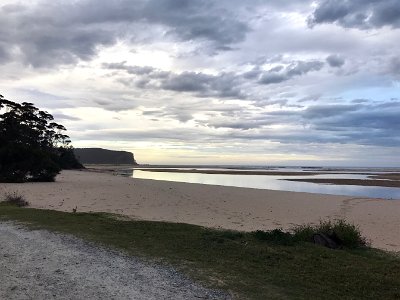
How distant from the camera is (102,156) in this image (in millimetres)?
180875

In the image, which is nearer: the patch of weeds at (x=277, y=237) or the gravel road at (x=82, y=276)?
the gravel road at (x=82, y=276)

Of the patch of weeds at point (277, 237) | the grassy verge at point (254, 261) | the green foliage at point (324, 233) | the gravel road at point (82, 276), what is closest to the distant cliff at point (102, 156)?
the grassy verge at point (254, 261)

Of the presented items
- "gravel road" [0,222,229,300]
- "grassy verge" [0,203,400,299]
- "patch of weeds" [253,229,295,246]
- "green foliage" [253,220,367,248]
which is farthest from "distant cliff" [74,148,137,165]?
"gravel road" [0,222,229,300]

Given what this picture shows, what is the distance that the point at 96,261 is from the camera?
7.96m

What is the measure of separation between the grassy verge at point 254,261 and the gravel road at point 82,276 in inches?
21.9

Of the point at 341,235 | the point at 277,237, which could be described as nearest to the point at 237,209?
the point at 341,235

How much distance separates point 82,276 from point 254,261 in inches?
138

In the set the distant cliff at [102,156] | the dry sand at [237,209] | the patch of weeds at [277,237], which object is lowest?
the dry sand at [237,209]

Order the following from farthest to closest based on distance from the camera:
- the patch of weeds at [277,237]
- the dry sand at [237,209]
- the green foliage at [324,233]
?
the dry sand at [237,209] → the green foliage at [324,233] → the patch of weeds at [277,237]

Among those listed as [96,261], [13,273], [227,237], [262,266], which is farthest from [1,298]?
[227,237]

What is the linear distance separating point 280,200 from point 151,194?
855 cm

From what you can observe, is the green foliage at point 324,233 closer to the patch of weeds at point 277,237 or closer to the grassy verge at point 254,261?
the patch of weeds at point 277,237

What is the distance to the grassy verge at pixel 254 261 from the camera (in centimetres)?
664

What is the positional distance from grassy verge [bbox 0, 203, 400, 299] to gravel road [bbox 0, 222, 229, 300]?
1.82ft
